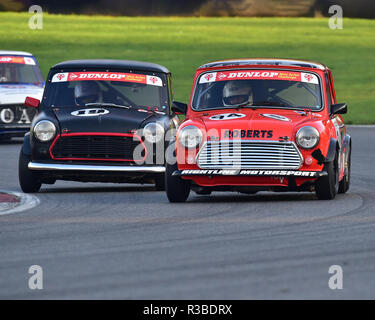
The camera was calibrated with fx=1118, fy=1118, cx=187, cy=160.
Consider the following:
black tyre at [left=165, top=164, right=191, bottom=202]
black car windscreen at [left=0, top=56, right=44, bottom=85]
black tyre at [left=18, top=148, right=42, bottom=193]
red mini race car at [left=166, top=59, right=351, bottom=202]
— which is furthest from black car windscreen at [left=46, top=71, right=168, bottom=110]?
black car windscreen at [left=0, top=56, right=44, bottom=85]

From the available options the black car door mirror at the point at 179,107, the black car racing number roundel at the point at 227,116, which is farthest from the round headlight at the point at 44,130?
the black car racing number roundel at the point at 227,116

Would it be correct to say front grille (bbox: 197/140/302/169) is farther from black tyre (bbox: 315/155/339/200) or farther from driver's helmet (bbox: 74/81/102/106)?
driver's helmet (bbox: 74/81/102/106)

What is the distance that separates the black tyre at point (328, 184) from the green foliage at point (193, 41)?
31622mm

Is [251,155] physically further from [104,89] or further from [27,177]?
[104,89]

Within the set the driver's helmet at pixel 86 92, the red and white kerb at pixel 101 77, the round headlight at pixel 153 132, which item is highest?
the red and white kerb at pixel 101 77

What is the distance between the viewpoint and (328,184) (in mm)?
12148

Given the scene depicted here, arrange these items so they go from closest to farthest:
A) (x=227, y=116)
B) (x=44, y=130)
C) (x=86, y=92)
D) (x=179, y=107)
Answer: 1. (x=227, y=116)
2. (x=179, y=107)
3. (x=44, y=130)
4. (x=86, y=92)

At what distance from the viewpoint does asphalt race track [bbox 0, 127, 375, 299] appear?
696 cm

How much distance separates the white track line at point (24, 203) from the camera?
11859 mm

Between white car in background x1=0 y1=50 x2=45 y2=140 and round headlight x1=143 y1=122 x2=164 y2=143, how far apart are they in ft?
30.9

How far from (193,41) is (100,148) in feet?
154

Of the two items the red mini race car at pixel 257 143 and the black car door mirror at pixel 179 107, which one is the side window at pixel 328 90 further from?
the black car door mirror at pixel 179 107

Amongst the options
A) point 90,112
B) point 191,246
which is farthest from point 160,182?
point 191,246

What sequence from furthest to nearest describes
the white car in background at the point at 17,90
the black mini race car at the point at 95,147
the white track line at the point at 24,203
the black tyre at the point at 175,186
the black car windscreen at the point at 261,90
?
the white car in background at the point at 17,90
the black mini race car at the point at 95,147
the black car windscreen at the point at 261,90
the black tyre at the point at 175,186
the white track line at the point at 24,203
